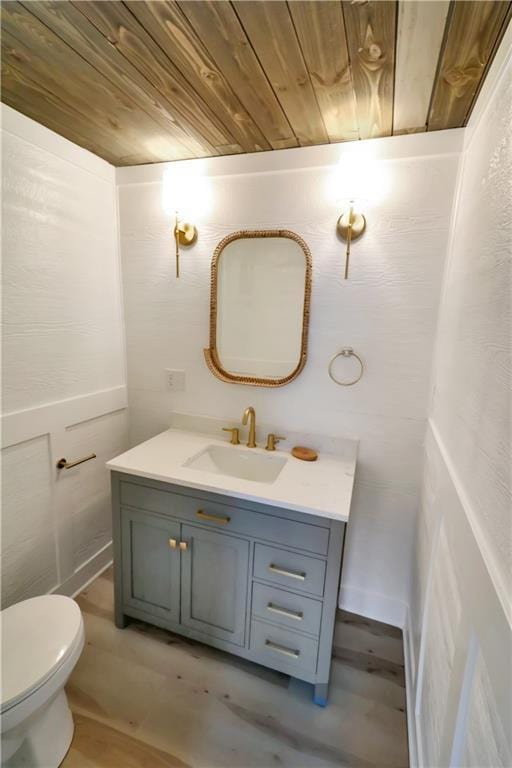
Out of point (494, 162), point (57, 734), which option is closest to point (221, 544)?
point (57, 734)

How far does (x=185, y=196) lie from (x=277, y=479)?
4.69 ft

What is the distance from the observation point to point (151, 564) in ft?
4.66

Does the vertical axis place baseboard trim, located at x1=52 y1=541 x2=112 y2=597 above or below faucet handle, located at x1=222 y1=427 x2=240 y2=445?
below

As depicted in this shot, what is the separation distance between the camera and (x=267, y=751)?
110 cm

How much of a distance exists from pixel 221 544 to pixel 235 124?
5.52ft

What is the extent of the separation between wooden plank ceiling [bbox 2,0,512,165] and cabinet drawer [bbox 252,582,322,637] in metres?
1.75

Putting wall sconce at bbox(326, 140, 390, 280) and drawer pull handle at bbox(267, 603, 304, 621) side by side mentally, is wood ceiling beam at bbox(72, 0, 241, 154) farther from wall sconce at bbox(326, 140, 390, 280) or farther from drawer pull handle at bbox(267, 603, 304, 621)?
drawer pull handle at bbox(267, 603, 304, 621)

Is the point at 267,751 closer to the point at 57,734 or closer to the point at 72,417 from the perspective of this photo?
the point at 57,734

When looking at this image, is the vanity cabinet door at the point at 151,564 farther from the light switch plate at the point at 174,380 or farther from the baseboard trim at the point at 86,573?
the light switch plate at the point at 174,380

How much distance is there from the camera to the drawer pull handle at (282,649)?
1249 millimetres

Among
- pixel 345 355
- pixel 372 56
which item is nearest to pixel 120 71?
pixel 372 56

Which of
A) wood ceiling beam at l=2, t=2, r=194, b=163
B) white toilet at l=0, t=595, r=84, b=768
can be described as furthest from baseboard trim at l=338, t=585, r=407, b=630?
wood ceiling beam at l=2, t=2, r=194, b=163

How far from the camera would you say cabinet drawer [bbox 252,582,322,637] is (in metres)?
1.20

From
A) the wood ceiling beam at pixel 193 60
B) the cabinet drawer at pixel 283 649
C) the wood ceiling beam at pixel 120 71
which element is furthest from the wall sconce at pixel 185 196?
the cabinet drawer at pixel 283 649
